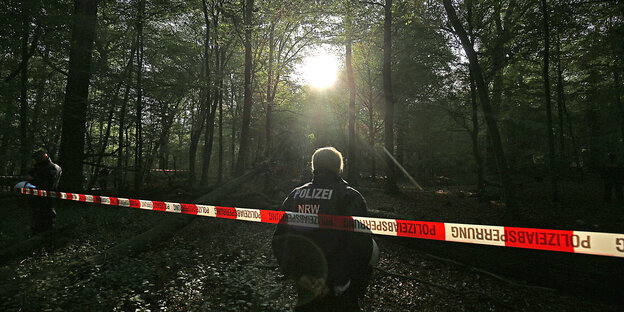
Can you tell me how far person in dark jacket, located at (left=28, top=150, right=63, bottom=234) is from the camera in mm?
7395

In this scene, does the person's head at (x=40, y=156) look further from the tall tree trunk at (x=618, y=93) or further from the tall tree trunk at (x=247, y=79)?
the tall tree trunk at (x=618, y=93)

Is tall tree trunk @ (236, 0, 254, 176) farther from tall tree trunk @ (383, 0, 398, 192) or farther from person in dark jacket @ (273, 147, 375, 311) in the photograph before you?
person in dark jacket @ (273, 147, 375, 311)

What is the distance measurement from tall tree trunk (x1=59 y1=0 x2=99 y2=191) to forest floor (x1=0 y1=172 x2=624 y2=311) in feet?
5.53

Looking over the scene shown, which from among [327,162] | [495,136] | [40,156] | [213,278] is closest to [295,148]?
[495,136]

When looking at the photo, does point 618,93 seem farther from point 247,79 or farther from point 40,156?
point 40,156

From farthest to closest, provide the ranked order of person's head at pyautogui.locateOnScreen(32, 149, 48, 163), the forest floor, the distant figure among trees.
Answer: the distant figure among trees
person's head at pyautogui.locateOnScreen(32, 149, 48, 163)
the forest floor

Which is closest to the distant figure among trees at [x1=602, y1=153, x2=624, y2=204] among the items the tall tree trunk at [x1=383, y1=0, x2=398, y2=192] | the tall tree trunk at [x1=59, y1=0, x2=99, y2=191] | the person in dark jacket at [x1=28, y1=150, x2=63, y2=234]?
the tall tree trunk at [x1=383, y1=0, x2=398, y2=192]

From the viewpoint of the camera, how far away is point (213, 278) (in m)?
5.35

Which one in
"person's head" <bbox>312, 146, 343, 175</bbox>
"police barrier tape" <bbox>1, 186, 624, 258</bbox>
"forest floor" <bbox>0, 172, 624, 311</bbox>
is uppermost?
"person's head" <bbox>312, 146, 343, 175</bbox>

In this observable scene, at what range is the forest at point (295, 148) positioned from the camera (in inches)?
185

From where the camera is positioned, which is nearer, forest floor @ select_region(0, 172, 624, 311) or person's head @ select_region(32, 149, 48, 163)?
forest floor @ select_region(0, 172, 624, 311)

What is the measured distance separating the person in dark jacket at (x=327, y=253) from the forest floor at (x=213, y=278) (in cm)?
185

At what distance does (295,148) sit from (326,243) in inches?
980

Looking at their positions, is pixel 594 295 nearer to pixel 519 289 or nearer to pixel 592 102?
pixel 519 289
